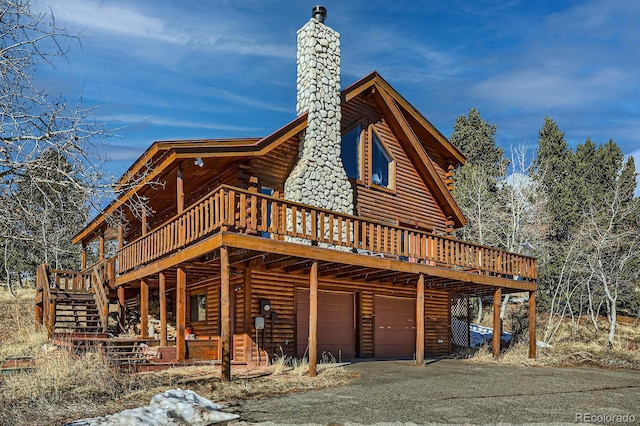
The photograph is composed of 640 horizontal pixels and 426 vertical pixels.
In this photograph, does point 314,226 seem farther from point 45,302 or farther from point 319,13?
point 45,302

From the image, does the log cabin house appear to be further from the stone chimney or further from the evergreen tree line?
the evergreen tree line

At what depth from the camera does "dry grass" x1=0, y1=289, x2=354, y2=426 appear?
8.20 m

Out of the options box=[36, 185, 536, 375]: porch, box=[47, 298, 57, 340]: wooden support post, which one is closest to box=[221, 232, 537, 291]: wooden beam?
box=[36, 185, 536, 375]: porch

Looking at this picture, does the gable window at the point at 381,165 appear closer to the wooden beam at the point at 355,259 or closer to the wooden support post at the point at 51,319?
the wooden beam at the point at 355,259

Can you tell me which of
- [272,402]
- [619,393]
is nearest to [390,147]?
[619,393]

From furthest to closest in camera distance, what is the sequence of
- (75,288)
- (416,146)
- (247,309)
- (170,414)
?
(416,146), (75,288), (247,309), (170,414)

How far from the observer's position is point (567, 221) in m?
35.7

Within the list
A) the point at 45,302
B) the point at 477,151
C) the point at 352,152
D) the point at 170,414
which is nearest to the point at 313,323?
the point at 170,414

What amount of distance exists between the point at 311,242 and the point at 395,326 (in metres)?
7.60

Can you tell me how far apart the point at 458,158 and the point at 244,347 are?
40.9 ft

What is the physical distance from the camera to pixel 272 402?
947 centimetres

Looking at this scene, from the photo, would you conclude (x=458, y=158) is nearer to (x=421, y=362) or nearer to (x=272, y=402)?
(x=421, y=362)

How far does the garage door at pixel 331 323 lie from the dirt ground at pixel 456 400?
304 cm

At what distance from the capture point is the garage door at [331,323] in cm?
1725
